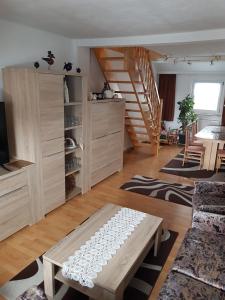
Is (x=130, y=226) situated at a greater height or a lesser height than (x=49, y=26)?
lesser

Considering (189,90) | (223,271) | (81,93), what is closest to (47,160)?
(81,93)

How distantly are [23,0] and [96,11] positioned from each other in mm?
648

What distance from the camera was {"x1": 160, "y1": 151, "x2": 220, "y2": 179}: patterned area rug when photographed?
177 inches

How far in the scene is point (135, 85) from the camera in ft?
15.3

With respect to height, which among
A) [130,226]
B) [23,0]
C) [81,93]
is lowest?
[130,226]

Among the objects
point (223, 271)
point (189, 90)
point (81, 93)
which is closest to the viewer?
point (223, 271)

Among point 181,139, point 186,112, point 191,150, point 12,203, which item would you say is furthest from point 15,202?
point 186,112

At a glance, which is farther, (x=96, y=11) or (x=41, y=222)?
(x=41, y=222)

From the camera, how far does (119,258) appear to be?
1.74 metres

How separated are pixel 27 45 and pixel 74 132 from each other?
1.27m

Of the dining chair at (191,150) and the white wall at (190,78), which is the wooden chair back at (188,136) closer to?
the dining chair at (191,150)

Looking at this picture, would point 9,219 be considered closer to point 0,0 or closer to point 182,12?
point 0,0

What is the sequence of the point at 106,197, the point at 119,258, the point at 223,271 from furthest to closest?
the point at 106,197 → the point at 119,258 → the point at 223,271

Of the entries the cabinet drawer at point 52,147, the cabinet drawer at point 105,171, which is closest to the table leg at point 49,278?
the cabinet drawer at point 52,147
